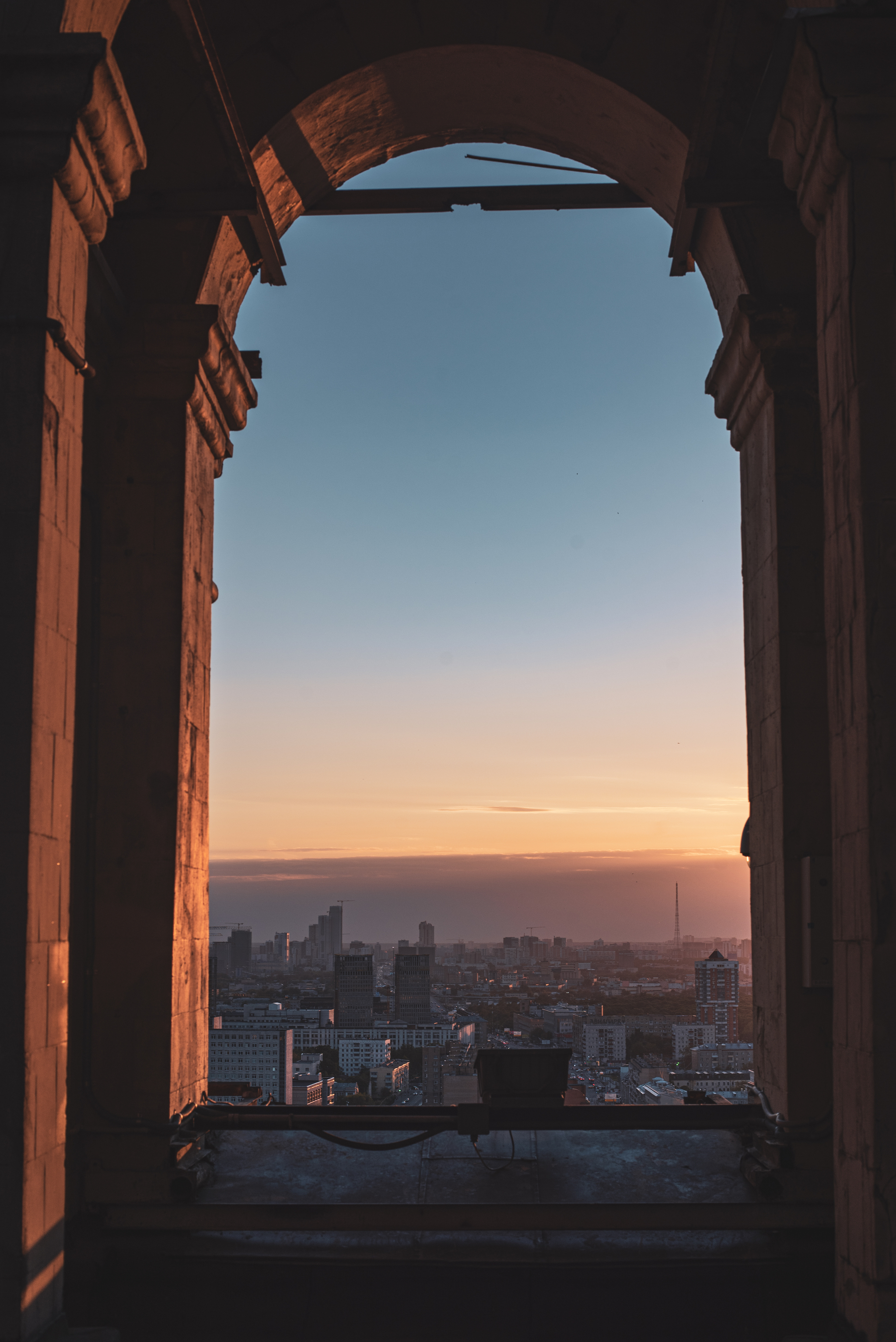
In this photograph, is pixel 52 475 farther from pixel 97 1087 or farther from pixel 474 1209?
pixel 474 1209

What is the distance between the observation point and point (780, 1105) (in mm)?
9148

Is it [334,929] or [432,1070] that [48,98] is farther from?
[334,929]

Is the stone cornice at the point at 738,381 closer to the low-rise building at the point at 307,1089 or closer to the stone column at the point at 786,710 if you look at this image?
the stone column at the point at 786,710

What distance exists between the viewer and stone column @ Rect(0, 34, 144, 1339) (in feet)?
19.6

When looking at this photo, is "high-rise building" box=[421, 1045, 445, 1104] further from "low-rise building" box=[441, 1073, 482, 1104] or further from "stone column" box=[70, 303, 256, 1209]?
"stone column" box=[70, 303, 256, 1209]

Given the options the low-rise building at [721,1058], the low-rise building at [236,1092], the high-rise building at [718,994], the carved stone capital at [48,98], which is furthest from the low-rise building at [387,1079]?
the carved stone capital at [48,98]

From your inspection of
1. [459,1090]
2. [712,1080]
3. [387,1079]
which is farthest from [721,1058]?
[387,1079]

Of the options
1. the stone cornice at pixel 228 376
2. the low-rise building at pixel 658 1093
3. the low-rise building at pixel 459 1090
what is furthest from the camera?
the low-rise building at pixel 658 1093

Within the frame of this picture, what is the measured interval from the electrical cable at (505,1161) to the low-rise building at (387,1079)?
928 cm

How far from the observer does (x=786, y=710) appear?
9.34 metres

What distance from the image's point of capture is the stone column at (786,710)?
354 inches

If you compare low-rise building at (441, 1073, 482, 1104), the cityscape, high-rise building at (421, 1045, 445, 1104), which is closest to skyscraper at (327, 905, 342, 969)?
the cityscape

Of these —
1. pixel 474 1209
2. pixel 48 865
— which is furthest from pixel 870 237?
pixel 474 1209

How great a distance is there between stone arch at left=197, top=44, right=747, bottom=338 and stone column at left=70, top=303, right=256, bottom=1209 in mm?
1033
